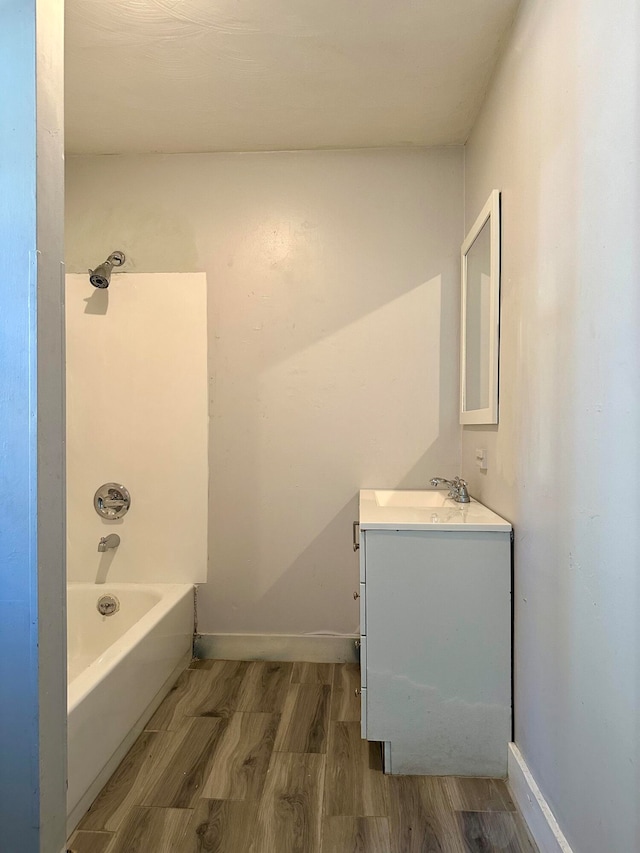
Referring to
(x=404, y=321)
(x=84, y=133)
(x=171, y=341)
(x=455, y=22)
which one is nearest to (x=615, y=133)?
(x=455, y=22)

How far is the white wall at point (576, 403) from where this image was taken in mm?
1093

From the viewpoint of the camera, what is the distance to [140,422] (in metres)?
2.84

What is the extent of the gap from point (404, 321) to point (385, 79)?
1003 mm

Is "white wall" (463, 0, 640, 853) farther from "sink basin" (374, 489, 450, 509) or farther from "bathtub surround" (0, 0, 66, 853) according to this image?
"bathtub surround" (0, 0, 66, 853)

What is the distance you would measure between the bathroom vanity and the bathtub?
799 mm

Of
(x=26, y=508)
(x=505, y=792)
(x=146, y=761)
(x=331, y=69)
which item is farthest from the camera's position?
(x=331, y=69)

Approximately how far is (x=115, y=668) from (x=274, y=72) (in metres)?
2.14

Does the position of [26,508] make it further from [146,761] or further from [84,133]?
[84,133]

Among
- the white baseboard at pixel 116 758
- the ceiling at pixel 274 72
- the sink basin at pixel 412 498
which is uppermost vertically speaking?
the ceiling at pixel 274 72

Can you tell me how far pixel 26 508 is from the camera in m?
1.26

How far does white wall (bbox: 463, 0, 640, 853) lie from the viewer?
1.09m

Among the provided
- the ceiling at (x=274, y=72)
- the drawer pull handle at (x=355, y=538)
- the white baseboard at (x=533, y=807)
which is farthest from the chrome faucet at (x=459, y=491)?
the ceiling at (x=274, y=72)

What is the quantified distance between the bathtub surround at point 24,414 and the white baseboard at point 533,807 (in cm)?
118

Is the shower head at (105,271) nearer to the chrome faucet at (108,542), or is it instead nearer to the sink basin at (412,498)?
the chrome faucet at (108,542)
